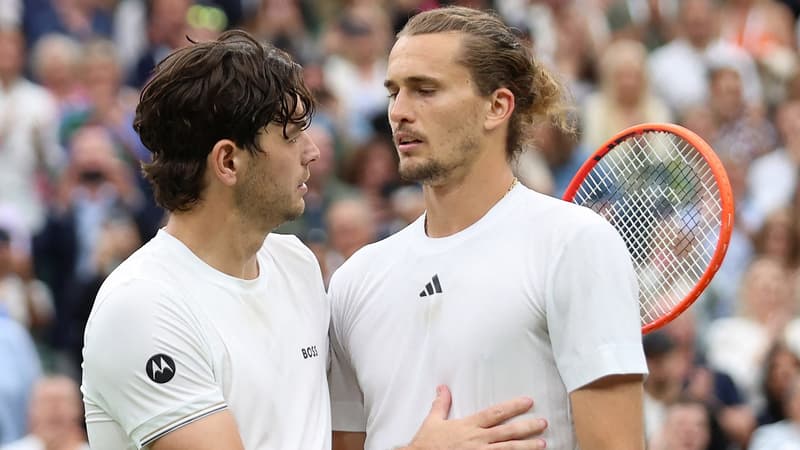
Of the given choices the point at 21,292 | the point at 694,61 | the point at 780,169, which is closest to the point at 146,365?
the point at 21,292

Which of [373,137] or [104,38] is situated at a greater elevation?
[104,38]

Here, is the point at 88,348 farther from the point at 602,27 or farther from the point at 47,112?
the point at 602,27

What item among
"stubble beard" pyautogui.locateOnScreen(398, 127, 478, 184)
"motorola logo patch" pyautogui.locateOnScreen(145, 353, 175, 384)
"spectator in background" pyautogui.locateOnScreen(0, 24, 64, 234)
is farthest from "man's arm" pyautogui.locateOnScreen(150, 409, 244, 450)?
"spectator in background" pyautogui.locateOnScreen(0, 24, 64, 234)

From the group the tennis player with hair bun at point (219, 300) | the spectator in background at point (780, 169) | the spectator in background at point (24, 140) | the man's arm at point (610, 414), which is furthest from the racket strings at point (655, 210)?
the spectator in background at point (780, 169)

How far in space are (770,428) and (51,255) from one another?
12.3 ft

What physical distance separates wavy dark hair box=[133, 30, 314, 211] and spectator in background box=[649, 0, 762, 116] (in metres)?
6.70

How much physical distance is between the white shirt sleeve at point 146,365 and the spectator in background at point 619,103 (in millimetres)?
6133

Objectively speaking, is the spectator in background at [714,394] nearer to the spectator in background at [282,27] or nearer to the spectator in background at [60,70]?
the spectator in background at [282,27]

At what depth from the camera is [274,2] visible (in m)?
10.1

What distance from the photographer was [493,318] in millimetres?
3924

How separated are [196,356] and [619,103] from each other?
636cm

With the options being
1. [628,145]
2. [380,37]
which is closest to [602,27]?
[380,37]

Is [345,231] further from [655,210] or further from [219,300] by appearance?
[219,300]

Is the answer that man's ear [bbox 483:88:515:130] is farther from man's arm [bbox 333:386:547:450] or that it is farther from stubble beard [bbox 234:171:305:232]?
man's arm [bbox 333:386:547:450]
